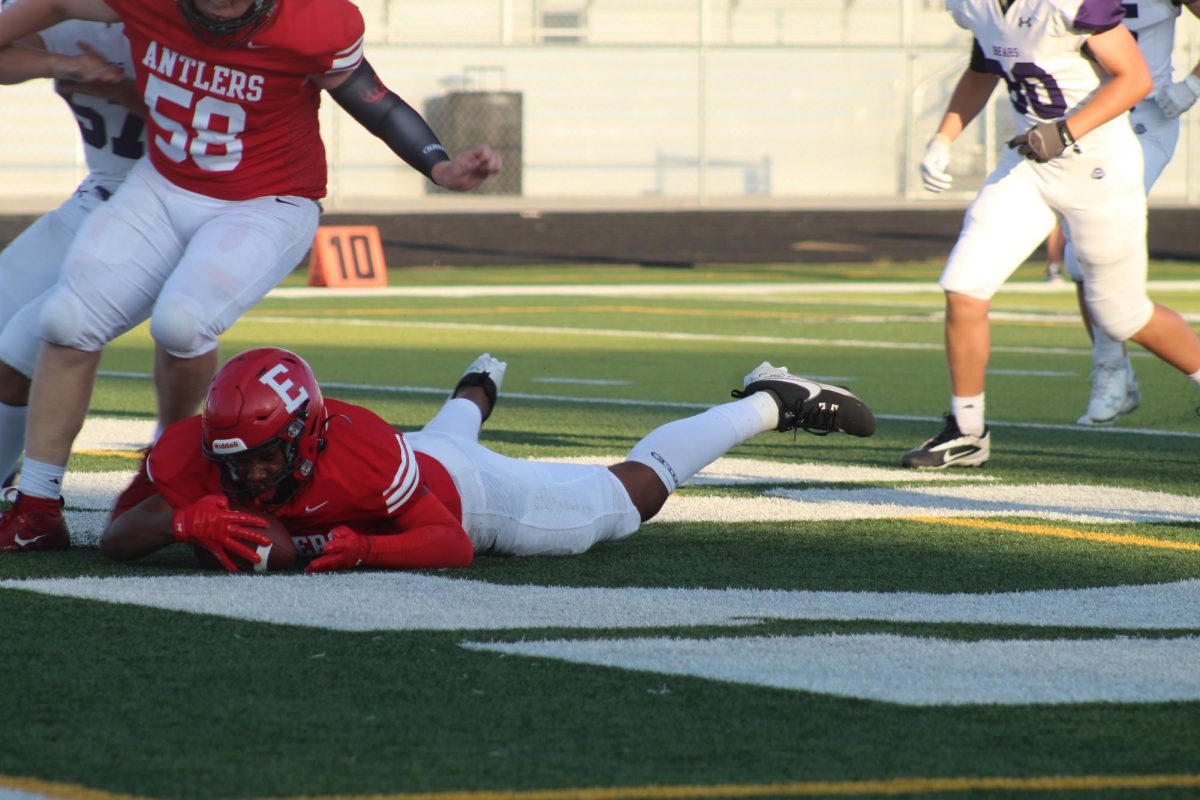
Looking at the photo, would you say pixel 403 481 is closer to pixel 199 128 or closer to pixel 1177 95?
pixel 199 128

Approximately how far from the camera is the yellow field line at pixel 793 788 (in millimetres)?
2840

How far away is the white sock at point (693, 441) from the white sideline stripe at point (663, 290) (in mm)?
12365

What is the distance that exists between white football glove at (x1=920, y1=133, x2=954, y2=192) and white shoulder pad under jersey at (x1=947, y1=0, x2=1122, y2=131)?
0.33 metres

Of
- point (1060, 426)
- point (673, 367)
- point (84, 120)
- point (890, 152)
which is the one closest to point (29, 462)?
point (84, 120)

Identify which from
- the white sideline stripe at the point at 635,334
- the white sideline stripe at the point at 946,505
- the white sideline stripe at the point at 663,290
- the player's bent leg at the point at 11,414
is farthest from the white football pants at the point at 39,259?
the white sideline stripe at the point at 663,290

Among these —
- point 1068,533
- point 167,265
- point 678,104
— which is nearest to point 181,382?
point 167,265

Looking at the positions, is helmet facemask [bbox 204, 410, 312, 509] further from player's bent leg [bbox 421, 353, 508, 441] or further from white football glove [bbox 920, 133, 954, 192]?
white football glove [bbox 920, 133, 954, 192]

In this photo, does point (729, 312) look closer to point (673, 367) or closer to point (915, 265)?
point (673, 367)

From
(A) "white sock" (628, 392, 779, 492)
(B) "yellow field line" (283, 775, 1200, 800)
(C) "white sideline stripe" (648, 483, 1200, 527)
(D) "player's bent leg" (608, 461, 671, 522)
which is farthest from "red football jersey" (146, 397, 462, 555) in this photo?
(B) "yellow field line" (283, 775, 1200, 800)

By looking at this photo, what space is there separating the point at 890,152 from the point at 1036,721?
25780 millimetres

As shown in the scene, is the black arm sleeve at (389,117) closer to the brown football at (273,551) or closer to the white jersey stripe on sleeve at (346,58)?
the white jersey stripe on sleeve at (346,58)

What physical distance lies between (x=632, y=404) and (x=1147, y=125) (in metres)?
2.54

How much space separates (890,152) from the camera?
93.9 feet

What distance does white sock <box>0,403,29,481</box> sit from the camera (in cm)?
581
